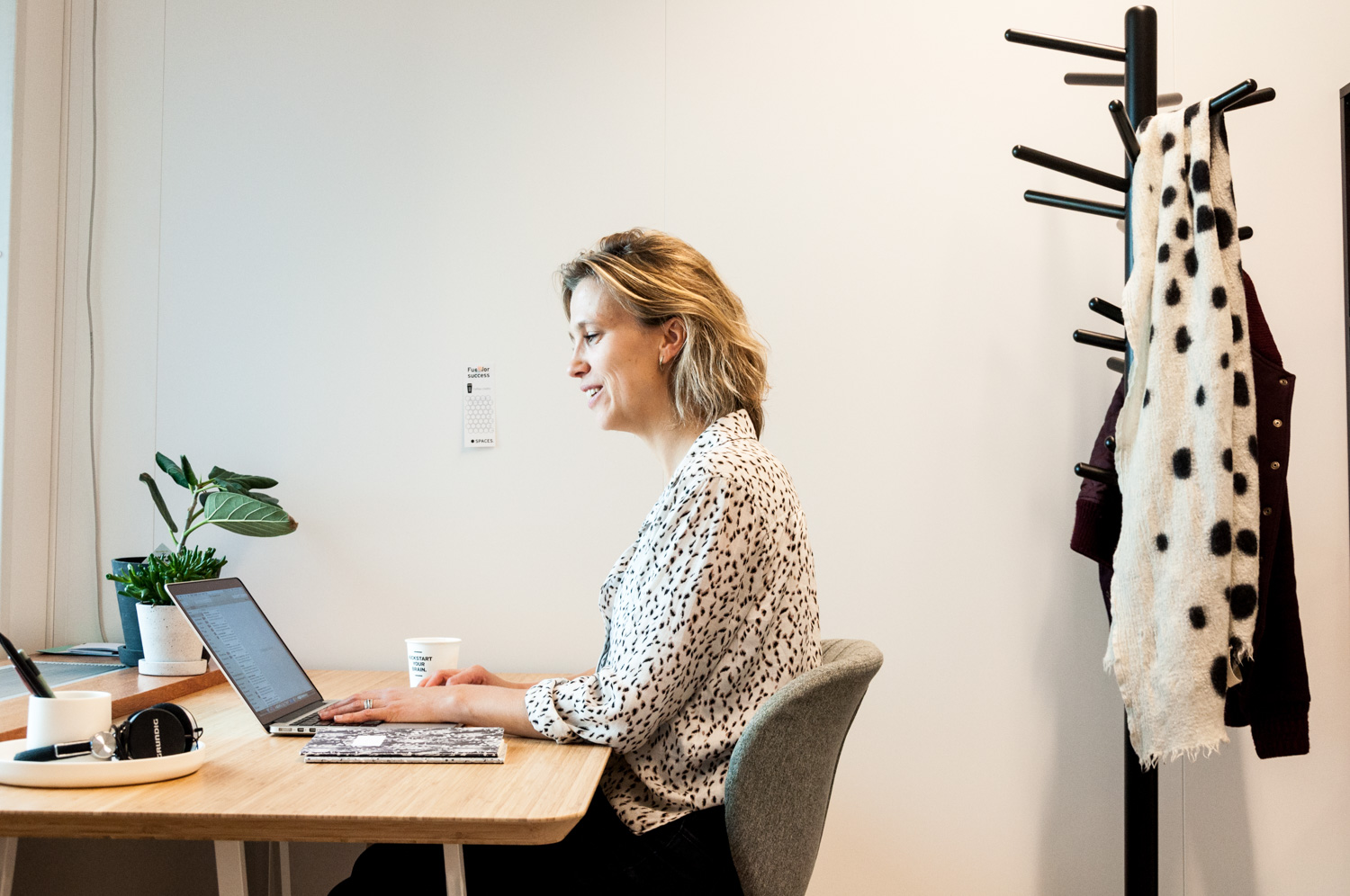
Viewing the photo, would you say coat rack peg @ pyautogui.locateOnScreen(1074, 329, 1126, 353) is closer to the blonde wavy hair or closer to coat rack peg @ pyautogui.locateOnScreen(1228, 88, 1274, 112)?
coat rack peg @ pyautogui.locateOnScreen(1228, 88, 1274, 112)

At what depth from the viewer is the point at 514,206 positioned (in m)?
2.22

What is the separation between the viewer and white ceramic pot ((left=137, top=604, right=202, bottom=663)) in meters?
1.79

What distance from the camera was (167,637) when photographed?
179cm

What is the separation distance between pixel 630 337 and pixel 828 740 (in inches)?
25.5

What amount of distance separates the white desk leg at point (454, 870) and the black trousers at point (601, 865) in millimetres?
166

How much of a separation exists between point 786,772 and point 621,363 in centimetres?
65

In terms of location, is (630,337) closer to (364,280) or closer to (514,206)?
(514,206)

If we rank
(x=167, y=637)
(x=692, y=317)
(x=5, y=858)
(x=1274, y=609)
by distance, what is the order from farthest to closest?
(x=167, y=637)
(x=1274, y=609)
(x=692, y=317)
(x=5, y=858)

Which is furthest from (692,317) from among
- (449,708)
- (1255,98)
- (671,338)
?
(1255,98)

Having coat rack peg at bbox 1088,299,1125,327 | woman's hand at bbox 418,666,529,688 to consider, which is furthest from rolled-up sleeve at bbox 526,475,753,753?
coat rack peg at bbox 1088,299,1125,327

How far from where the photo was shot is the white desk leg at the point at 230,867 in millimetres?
1052

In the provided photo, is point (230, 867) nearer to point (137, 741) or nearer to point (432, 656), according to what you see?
point (137, 741)

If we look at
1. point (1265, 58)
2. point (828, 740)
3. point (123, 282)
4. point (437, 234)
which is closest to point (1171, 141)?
point (1265, 58)

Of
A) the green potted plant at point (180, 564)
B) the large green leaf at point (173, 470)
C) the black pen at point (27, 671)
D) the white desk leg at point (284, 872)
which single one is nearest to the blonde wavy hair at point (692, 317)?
the black pen at point (27, 671)
